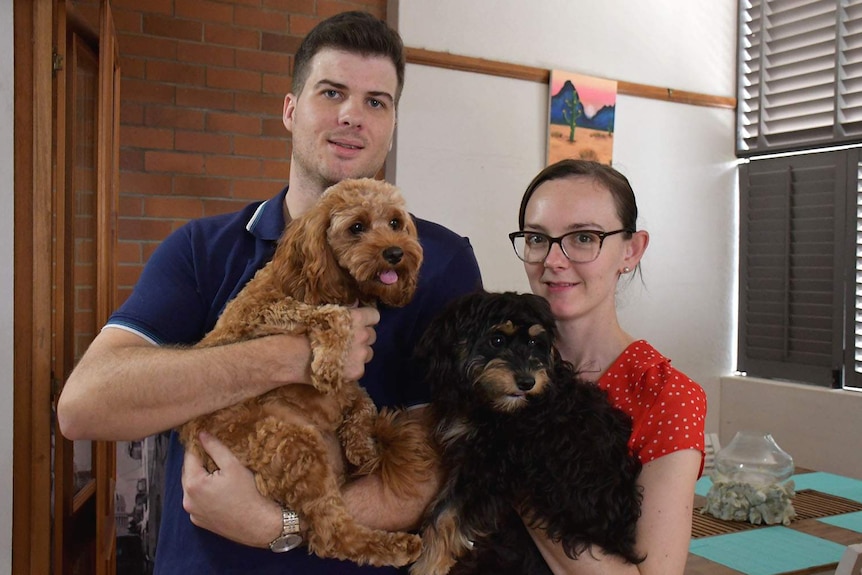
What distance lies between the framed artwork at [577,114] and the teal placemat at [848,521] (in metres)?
2.98

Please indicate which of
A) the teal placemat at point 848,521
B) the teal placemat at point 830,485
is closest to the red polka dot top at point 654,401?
the teal placemat at point 848,521

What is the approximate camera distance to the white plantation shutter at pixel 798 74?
16.9ft

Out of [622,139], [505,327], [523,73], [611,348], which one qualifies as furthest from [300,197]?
[622,139]

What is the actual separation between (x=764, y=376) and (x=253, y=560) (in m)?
5.09

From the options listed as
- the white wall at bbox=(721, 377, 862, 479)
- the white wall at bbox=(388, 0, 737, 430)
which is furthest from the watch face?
the white wall at bbox=(721, 377, 862, 479)

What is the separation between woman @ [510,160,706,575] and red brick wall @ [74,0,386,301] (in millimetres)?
3008

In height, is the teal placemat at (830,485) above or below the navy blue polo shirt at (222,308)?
below

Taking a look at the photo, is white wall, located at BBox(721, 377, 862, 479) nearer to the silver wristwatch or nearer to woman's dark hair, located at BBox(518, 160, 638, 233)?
woman's dark hair, located at BBox(518, 160, 638, 233)

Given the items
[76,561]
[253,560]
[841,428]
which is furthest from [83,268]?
[841,428]

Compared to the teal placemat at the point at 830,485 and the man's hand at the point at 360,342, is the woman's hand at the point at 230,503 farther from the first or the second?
the teal placemat at the point at 830,485

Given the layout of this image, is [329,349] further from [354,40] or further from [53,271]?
[53,271]

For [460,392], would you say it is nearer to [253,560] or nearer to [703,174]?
[253,560]

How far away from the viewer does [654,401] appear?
5.48 feet

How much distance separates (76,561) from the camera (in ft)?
9.61
